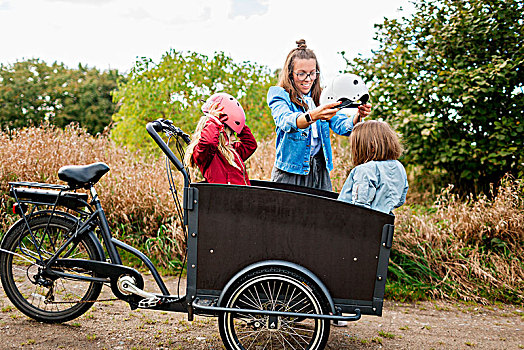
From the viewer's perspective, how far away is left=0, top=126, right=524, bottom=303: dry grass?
4.10 m

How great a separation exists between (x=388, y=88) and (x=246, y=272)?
4.26m

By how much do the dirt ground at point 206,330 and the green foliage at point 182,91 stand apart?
3.71 m

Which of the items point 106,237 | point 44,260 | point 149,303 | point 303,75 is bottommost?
point 149,303

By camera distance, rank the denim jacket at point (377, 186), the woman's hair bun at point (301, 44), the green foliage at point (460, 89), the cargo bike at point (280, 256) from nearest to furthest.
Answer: the cargo bike at point (280, 256) < the denim jacket at point (377, 186) < the woman's hair bun at point (301, 44) < the green foliage at point (460, 89)

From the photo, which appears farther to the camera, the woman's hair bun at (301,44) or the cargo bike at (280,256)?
the woman's hair bun at (301,44)

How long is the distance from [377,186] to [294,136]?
0.71 metres

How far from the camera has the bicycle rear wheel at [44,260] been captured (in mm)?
2930

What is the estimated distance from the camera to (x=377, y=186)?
2.57 meters

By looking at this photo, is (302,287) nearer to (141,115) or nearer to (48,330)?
(48,330)

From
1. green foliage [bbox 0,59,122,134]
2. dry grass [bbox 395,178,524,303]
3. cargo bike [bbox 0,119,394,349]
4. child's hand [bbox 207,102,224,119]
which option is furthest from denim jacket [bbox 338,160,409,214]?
green foliage [bbox 0,59,122,134]

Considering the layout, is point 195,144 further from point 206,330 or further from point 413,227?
point 413,227

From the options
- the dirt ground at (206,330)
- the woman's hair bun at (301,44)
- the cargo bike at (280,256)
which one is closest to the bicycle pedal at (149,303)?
the cargo bike at (280,256)

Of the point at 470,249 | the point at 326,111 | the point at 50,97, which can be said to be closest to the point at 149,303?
the point at 326,111

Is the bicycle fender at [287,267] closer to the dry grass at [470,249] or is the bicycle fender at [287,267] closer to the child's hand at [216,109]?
the child's hand at [216,109]
